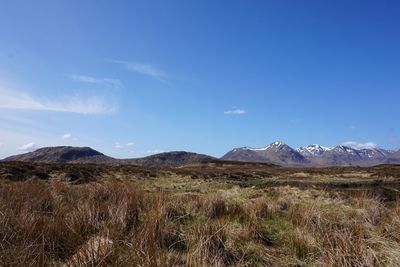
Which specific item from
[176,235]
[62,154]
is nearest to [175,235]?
[176,235]

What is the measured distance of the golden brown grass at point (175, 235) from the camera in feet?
13.9

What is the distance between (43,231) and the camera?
4.88 m

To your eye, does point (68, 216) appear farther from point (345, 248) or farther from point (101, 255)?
point (345, 248)

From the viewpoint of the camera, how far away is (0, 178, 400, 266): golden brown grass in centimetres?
423

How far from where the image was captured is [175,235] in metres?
5.98

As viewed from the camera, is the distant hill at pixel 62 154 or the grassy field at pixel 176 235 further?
the distant hill at pixel 62 154

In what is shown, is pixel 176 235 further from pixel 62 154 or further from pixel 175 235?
pixel 62 154

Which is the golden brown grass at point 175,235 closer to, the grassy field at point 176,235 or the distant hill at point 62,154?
the grassy field at point 176,235

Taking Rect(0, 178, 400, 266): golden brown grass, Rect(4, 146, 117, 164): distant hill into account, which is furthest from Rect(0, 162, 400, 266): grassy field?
Rect(4, 146, 117, 164): distant hill

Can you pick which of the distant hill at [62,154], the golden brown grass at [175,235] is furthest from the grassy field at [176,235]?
the distant hill at [62,154]

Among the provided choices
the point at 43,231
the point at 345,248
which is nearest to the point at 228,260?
the point at 345,248

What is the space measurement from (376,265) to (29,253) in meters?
3.69

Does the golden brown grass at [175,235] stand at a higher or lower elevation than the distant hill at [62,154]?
lower

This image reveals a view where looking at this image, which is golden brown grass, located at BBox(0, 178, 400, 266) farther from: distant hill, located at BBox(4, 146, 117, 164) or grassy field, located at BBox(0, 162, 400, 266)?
distant hill, located at BBox(4, 146, 117, 164)
